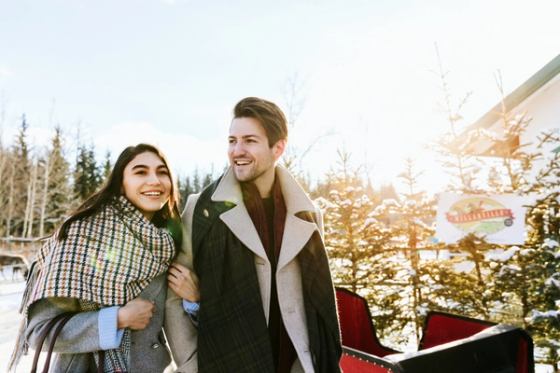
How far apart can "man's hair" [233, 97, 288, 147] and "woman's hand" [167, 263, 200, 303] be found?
0.85 m

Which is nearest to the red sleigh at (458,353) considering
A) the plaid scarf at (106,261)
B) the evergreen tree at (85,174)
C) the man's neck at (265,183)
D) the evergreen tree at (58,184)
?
the man's neck at (265,183)

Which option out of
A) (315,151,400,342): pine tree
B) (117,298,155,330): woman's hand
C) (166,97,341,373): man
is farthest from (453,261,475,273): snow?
(117,298,155,330): woman's hand

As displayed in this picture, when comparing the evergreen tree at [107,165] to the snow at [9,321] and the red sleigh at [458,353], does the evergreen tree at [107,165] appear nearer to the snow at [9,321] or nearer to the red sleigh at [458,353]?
the snow at [9,321]

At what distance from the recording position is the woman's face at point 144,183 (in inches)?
76.1

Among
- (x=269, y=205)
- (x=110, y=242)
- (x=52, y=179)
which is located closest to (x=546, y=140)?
(x=269, y=205)

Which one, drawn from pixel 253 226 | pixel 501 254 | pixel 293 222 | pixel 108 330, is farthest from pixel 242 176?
pixel 501 254

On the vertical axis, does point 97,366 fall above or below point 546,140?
below

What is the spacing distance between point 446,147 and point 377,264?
2.01 m

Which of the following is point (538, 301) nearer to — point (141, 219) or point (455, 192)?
point (455, 192)

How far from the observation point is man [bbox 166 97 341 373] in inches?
72.9

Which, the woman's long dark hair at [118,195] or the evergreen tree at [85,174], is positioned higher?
the evergreen tree at [85,174]

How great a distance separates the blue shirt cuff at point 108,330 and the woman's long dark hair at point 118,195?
405 millimetres

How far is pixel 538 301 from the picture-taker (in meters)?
4.15

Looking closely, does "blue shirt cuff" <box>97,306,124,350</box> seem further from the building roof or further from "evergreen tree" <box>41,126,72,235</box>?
"evergreen tree" <box>41,126,72,235</box>
